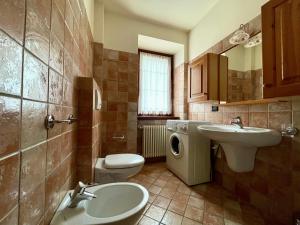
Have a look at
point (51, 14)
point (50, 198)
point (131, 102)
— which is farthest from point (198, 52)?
point (50, 198)

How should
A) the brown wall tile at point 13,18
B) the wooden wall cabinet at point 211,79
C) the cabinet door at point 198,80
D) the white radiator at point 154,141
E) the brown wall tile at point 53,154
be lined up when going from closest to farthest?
the brown wall tile at point 13,18, the brown wall tile at point 53,154, the wooden wall cabinet at point 211,79, the cabinet door at point 198,80, the white radiator at point 154,141

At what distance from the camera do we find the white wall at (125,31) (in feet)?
8.07

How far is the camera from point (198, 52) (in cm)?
264

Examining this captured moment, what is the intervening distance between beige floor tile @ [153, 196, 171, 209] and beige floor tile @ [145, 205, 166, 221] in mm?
51

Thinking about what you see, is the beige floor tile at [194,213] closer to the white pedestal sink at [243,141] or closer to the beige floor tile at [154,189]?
the beige floor tile at [154,189]

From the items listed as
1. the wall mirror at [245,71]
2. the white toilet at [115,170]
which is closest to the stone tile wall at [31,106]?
the white toilet at [115,170]

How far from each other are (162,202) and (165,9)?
255cm

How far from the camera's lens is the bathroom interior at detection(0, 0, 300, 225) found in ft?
1.81

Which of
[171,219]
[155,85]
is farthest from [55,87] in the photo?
[155,85]

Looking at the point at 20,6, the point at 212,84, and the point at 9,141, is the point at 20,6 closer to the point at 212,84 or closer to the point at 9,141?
the point at 9,141

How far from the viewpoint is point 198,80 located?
2.35m

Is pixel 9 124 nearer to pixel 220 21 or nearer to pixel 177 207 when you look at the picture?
pixel 177 207

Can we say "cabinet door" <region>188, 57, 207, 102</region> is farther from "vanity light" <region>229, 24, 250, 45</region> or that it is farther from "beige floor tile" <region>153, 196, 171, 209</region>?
"beige floor tile" <region>153, 196, 171, 209</region>

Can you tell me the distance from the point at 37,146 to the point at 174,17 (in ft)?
8.68
